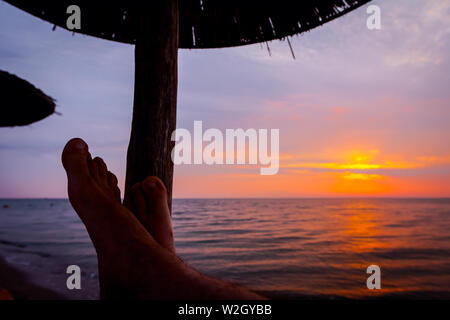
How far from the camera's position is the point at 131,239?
0.95m

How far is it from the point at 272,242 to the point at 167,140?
23.8 feet

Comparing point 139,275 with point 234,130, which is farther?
point 234,130

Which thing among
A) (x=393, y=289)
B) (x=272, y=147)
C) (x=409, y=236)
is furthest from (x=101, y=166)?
(x=409, y=236)

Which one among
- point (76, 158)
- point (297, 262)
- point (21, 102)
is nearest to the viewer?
point (76, 158)

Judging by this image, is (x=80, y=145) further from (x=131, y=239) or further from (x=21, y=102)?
(x=21, y=102)

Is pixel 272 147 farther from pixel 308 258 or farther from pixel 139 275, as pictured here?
pixel 308 258

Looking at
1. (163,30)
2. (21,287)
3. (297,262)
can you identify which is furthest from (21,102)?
(297,262)

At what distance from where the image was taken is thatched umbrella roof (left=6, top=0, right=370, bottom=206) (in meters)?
1.12

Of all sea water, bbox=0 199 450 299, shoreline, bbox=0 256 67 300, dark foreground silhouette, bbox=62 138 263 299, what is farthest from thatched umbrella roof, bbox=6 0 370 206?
sea water, bbox=0 199 450 299

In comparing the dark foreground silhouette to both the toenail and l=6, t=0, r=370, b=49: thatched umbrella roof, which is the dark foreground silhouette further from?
l=6, t=0, r=370, b=49: thatched umbrella roof

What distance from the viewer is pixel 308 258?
6.01 meters

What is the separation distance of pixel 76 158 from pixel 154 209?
473 mm

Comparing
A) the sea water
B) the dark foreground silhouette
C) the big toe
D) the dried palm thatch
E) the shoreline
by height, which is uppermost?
the dried palm thatch
